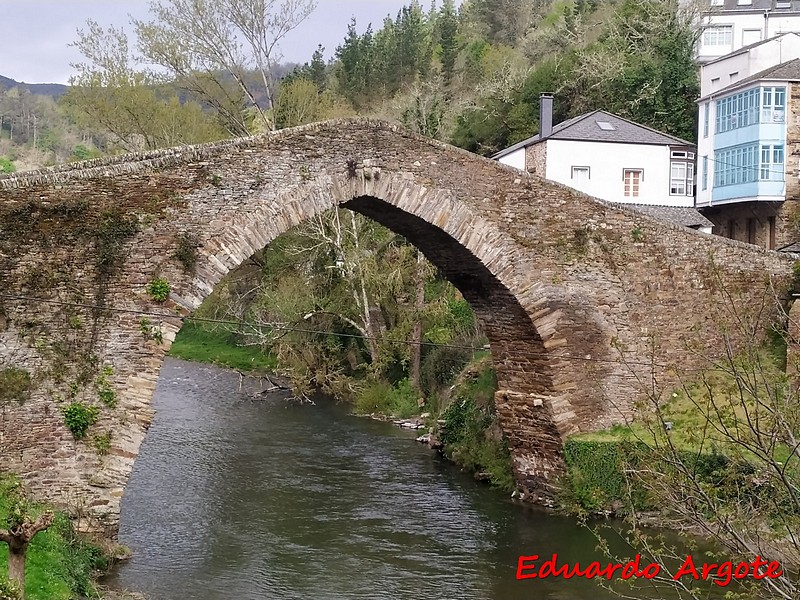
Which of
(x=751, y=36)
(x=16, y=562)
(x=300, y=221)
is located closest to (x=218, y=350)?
(x=300, y=221)

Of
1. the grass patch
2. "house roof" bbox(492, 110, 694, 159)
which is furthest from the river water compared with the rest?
"house roof" bbox(492, 110, 694, 159)

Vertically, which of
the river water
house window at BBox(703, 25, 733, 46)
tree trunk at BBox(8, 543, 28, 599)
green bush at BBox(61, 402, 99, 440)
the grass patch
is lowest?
the river water

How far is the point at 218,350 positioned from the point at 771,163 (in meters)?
16.6

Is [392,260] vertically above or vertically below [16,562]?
above

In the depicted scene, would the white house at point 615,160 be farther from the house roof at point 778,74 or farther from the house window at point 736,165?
the house roof at point 778,74

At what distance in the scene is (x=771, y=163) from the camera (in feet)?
79.6

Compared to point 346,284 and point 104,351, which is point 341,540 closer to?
point 104,351

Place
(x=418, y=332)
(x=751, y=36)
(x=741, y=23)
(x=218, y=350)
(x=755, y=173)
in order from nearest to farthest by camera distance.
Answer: (x=418, y=332), (x=755, y=173), (x=218, y=350), (x=741, y=23), (x=751, y=36)

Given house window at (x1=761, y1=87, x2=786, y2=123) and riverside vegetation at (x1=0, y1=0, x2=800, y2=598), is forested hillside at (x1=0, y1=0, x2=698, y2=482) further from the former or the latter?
house window at (x1=761, y1=87, x2=786, y2=123)

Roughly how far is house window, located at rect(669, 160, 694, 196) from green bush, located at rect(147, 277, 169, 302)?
64.5ft

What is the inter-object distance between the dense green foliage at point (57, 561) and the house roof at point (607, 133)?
19032mm

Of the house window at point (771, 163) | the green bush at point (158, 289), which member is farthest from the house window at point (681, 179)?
the green bush at point (158, 289)

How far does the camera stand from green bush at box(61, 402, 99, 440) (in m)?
10.6

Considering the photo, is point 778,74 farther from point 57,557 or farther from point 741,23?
point 57,557
